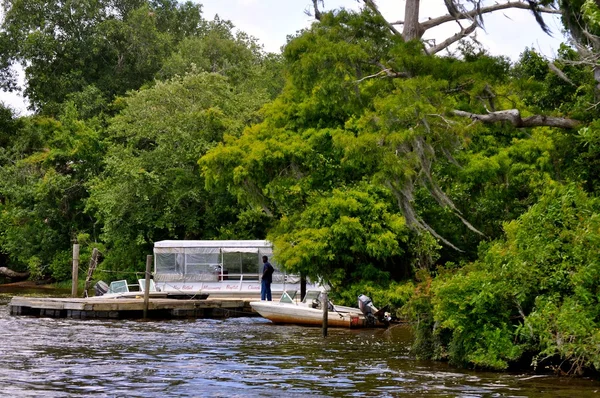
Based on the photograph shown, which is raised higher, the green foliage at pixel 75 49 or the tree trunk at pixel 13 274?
the green foliage at pixel 75 49

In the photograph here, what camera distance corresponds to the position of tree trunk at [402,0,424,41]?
23922 mm

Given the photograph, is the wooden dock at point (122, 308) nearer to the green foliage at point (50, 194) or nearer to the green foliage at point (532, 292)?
the green foliage at point (532, 292)

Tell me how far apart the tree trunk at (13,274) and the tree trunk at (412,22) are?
42.8 meters

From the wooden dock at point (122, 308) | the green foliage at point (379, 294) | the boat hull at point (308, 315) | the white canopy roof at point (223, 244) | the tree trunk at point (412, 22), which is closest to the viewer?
the tree trunk at point (412, 22)

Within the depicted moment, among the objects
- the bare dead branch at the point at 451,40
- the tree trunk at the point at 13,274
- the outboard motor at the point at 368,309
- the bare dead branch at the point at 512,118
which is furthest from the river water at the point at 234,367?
the tree trunk at the point at 13,274

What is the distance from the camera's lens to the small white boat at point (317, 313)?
31.0 metres

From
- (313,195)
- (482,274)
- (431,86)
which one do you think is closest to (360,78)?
(431,86)

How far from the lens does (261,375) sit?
1923cm

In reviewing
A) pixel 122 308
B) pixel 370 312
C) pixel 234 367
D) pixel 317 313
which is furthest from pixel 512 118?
pixel 122 308

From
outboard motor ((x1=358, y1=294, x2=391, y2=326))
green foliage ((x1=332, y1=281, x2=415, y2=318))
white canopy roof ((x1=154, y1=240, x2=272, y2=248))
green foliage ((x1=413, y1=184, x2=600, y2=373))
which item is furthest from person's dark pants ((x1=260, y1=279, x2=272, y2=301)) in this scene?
green foliage ((x1=413, y1=184, x2=600, y2=373))

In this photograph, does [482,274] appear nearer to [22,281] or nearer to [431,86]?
[431,86]

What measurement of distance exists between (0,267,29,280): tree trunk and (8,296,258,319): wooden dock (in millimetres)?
25769

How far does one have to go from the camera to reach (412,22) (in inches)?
946

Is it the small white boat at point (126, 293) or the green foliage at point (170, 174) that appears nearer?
the small white boat at point (126, 293)
